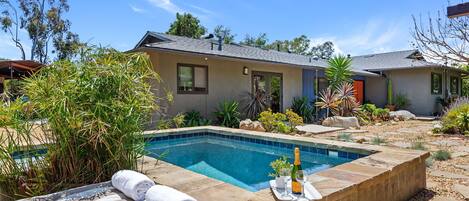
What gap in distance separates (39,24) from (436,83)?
2841cm

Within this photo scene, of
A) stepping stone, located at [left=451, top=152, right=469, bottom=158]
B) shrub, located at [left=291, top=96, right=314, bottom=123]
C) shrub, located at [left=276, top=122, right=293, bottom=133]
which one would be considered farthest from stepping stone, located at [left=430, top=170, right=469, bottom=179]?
shrub, located at [left=291, top=96, right=314, bottom=123]

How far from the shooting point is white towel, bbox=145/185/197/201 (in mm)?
2217

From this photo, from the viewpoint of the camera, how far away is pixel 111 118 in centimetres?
298

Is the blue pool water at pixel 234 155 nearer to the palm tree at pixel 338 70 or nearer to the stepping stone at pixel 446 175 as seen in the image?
the stepping stone at pixel 446 175

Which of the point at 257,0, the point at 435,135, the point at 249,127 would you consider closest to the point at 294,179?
the point at 249,127

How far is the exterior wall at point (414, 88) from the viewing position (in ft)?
53.7

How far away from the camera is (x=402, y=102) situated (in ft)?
54.6

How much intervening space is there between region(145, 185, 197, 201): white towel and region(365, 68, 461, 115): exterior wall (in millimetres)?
17389

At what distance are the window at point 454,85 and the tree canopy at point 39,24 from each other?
1045 inches

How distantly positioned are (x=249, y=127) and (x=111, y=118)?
645 cm

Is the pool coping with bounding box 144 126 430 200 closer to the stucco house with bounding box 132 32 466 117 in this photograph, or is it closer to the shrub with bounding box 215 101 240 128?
the stucco house with bounding box 132 32 466 117

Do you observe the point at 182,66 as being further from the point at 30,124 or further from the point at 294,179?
the point at 294,179

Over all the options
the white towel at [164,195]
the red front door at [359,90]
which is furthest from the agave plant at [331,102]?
the white towel at [164,195]

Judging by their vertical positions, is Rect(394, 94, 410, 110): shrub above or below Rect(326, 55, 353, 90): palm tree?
below
